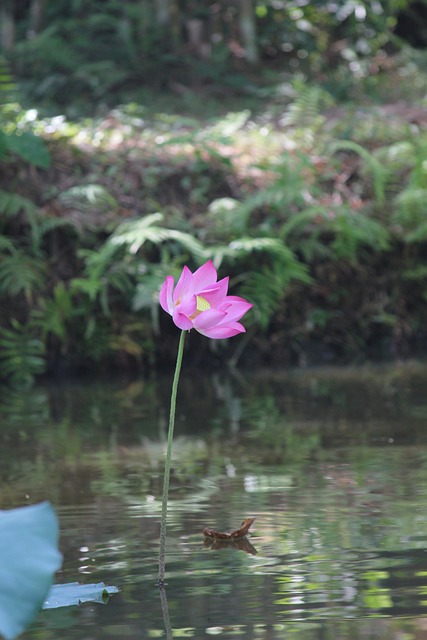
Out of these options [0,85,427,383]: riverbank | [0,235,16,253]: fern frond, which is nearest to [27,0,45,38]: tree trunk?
[0,85,427,383]: riverbank

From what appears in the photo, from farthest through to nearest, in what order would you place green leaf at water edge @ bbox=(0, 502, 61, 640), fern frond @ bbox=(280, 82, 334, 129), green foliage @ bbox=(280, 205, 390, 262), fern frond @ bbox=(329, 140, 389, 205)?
fern frond @ bbox=(280, 82, 334, 129)
fern frond @ bbox=(329, 140, 389, 205)
green foliage @ bbox=(280, 205, 390, 262)
green leaf at water edge @ bbox=(0, 502, 61, 640)

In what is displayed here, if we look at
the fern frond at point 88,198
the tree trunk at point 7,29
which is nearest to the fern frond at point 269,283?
the fern frond at point 88,198

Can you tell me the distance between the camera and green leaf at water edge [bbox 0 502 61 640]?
1.04 metres

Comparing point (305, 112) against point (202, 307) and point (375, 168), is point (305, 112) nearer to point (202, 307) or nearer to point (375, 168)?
point (375, 168)

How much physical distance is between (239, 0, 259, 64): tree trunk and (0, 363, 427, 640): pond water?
661 centimetres

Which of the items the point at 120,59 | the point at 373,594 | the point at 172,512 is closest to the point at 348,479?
the point at 172,512

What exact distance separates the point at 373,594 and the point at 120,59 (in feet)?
31.9

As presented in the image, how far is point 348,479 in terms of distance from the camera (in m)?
2.82

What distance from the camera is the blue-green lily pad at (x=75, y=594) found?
1.72m

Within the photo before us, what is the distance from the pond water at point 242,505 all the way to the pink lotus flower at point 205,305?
466 millimetres

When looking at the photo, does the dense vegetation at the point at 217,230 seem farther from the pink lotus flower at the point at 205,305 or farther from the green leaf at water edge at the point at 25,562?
the green leaf at water edge at the point at 25,562

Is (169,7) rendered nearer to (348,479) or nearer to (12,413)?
(12,413)

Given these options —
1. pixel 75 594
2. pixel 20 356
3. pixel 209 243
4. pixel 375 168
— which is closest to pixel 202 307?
pixel 75 594

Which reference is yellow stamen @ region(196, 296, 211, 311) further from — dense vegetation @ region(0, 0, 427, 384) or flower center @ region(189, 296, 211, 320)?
dense vegetation @ region(0, 0, 427, 384)
